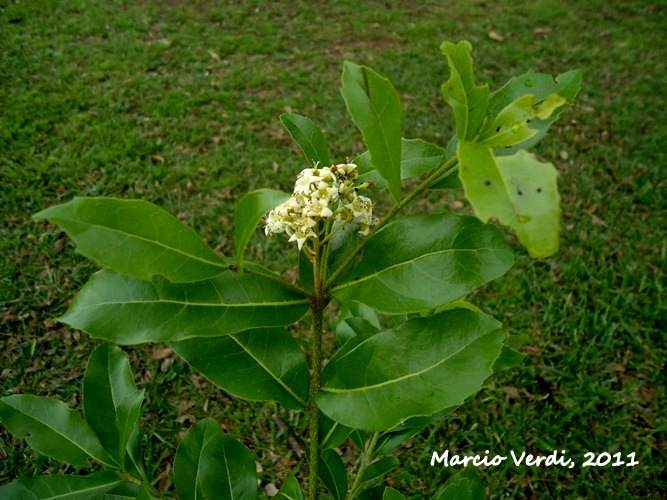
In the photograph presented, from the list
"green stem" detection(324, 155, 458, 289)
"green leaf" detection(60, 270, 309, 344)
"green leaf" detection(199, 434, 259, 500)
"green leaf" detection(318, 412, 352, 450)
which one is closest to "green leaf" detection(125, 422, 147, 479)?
"green leaf" detection(199, 434, 259, 500)

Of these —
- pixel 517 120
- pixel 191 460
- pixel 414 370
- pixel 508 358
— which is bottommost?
pixel 191 460

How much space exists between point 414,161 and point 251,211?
0.34m

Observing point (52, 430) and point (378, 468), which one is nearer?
point (52, 430)

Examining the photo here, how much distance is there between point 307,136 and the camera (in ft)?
3.17

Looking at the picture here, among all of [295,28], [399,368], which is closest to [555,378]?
[399,368]

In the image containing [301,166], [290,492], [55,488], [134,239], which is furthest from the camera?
[301,166]

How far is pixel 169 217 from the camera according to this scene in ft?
2.28

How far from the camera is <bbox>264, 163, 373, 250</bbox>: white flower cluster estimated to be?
844 millimetres

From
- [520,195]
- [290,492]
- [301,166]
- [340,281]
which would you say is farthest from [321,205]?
[301,166]

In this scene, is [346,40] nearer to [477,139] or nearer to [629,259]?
[629,259]

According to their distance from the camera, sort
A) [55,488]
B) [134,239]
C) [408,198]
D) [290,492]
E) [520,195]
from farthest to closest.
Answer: [290,492]
[55,488]
[408,198]
[134,239]
[520,195]

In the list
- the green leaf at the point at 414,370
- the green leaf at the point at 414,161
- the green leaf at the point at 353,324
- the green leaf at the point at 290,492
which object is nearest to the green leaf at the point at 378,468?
the green leaf at the point at 290,492

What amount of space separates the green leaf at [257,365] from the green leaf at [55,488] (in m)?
0.37

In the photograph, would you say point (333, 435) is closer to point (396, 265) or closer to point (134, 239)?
point (396, 265)
